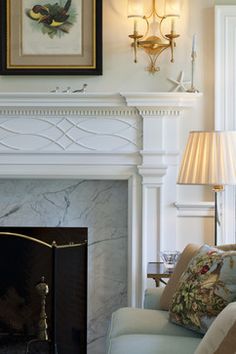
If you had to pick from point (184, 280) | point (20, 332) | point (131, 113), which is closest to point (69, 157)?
point (131, 113)

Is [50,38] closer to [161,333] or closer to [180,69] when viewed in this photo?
[180,69]

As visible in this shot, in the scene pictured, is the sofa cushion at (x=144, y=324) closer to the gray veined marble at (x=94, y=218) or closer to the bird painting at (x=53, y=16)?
the gray veined marble at (x=94, y=218)

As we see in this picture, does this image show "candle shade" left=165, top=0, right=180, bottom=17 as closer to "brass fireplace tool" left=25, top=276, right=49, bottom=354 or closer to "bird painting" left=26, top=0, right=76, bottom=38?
"bird painting" left=26, top=0, right=76, bottom=38

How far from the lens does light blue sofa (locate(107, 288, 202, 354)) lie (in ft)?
7.50

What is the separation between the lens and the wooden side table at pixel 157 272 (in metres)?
3.14

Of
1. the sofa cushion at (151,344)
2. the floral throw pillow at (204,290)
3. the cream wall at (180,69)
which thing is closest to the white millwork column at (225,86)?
the cream wall at (180,69)

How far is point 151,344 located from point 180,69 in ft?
5.79

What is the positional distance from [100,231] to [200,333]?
4.27 ft

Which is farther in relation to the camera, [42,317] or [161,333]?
[42,317]

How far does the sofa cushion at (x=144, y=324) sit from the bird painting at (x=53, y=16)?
1.64 metres

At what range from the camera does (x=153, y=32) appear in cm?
359

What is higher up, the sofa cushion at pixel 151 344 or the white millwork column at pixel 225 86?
the white millwork column at pixel 225 86

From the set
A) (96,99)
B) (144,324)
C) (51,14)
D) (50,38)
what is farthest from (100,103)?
(144,324)

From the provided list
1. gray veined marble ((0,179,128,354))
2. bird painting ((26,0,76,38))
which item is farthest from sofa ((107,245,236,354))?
bird painting ((26,0,76,38))
